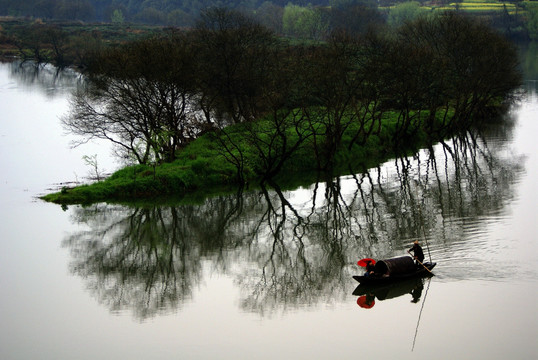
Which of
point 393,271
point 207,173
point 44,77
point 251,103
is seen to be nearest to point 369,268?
point 393,271

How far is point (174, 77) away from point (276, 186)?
10705 mm

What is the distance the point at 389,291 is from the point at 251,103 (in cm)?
3554

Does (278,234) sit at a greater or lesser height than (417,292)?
greater

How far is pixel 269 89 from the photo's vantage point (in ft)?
176

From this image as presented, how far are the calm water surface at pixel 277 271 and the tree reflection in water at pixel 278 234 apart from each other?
0.13m

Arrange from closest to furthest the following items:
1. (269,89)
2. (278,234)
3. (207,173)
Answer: (278,234) → (207,173) → (269,89)

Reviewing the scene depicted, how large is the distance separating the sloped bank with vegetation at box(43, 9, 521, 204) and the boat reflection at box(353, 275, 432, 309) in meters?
20.9

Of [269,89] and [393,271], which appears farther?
[269,89]

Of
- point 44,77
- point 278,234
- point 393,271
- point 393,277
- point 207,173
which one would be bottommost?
point 393,277

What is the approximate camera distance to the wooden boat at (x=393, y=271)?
30.0 m

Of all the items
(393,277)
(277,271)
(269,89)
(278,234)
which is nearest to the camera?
(393,277)

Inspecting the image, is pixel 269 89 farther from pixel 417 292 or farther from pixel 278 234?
pixel 417 292

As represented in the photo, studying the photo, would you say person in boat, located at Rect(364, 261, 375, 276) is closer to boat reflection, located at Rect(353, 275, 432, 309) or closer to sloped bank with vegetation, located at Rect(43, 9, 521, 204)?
boat reflection, located at Rect(353, 275, 432, 309)

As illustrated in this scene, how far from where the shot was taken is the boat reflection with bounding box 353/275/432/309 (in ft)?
96.3
